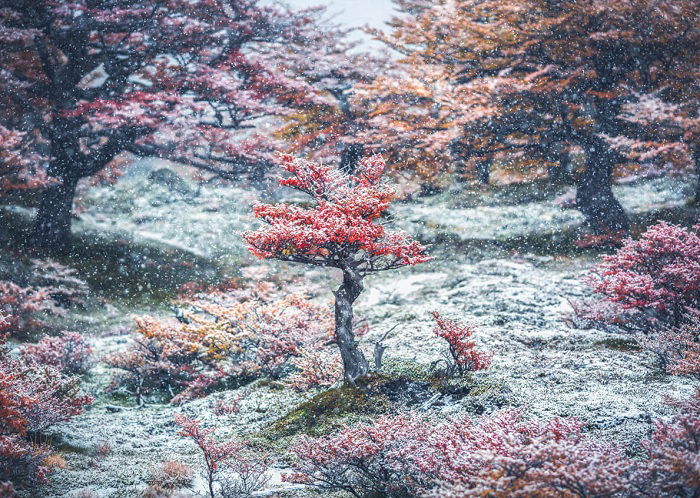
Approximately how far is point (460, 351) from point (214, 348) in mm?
3721

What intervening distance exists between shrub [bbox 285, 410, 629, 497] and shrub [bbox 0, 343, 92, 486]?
2.11 metres

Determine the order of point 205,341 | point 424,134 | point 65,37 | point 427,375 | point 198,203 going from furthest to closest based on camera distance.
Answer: point 198,203, point 424,134, point 65,37, point 205,341, point 427,375

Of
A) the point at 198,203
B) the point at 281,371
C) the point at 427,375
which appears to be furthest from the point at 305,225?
the point at 198,203

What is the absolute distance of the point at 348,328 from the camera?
4.69 metres

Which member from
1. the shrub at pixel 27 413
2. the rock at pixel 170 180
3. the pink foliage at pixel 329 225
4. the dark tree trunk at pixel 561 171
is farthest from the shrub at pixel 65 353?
the dark tree trunk at pixel 561 171

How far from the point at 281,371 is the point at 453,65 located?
10.3m

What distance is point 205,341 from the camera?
6301 mm

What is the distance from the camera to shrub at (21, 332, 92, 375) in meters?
6.45

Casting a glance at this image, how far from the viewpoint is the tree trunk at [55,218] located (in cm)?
1095

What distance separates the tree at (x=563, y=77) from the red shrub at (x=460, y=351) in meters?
7.40

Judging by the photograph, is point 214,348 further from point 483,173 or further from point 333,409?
point 483,173

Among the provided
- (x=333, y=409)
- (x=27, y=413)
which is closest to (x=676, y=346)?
(x=333, y=409)

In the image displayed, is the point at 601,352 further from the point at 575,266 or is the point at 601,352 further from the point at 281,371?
the point at 575,266

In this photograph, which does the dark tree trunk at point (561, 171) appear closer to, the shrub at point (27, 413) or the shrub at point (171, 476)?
the shrub at point (171, 476)
